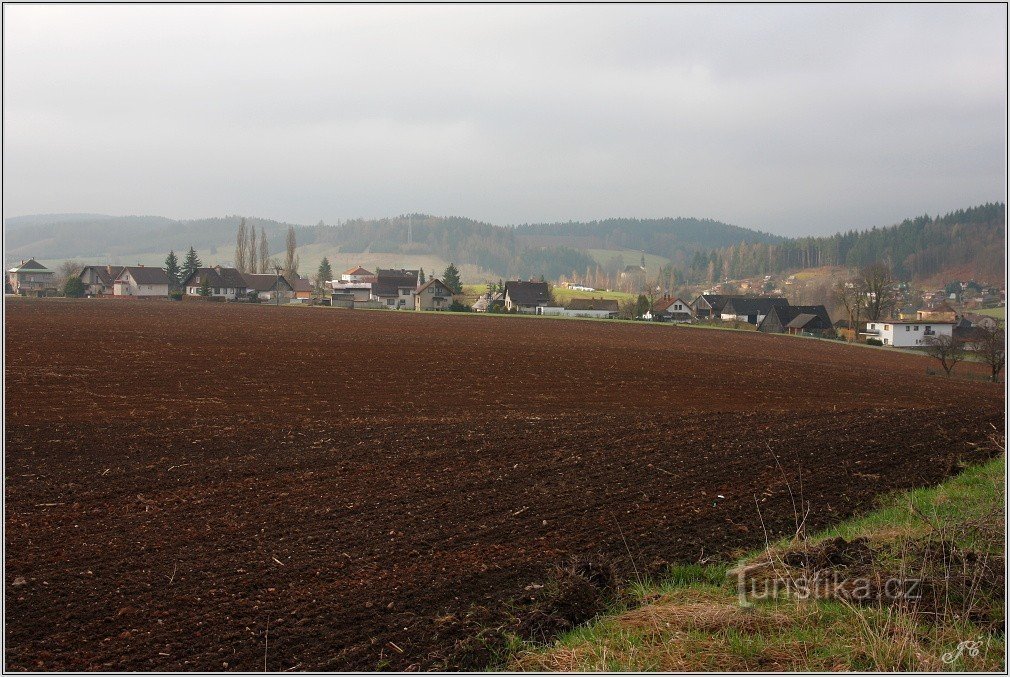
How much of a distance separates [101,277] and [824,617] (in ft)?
432

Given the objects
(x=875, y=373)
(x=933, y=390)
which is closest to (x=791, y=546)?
(x=933, y=390)

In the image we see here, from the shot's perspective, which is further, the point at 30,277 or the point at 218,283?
the point at 30,277

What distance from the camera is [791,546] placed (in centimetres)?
830

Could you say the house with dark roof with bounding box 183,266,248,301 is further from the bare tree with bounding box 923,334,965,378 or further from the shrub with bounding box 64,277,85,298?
the bare tree with bounding box 923,334,965,378

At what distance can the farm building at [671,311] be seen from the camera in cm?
9562

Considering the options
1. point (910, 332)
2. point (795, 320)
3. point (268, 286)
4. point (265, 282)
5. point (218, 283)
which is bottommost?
point (910, 332)

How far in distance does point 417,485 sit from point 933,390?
25344 mm

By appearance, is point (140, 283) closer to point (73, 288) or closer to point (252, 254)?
point (73, 288)

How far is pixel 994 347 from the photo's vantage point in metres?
38.9

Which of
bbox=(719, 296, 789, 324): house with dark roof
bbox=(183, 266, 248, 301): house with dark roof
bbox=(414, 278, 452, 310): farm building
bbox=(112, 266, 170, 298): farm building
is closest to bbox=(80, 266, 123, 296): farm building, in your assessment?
bbox=(112, 266, 170, 298): farm building

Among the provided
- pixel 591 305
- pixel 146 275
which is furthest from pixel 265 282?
pixel 591 305

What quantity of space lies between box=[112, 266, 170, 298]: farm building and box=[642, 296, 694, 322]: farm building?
7267 centimetres

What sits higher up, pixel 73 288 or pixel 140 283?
pixel 140 283

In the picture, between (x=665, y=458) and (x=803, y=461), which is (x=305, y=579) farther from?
(x=803, y=461)
